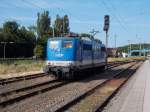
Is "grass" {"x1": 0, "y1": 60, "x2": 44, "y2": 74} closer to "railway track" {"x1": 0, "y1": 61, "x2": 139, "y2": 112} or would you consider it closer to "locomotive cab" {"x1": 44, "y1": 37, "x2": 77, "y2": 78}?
"locomotive cab" {"x1": 44, "y1": 37, "x2": 77, "y2": 78}

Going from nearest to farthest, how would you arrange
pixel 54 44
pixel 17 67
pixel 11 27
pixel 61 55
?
pixel 61 55 < pixel 54 44 < pixel 17 67 < pixel 11 27

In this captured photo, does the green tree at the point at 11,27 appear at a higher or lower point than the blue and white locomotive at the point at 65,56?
higher

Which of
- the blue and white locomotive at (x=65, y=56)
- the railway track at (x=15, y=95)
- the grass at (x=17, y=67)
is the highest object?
the blue and white locomotive at (x=65, y=56)

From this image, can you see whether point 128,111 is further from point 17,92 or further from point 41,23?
point 41,23

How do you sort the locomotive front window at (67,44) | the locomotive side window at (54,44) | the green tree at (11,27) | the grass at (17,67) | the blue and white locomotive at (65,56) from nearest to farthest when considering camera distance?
the blue and white locomotive at (65,56) → the locomotive front window at (67,44) → the locomotive side window at (54,44) → the grass at (17,67) → the green tree at (11,27)

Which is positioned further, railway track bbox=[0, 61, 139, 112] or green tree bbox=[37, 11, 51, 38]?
green tree bbox=[37, 11, 51, 38]

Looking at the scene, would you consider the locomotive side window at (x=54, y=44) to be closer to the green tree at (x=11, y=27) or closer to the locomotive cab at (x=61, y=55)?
the locomotive cab at (x=61, y=55)

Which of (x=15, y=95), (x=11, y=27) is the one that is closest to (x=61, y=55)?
(x=15, y=95)

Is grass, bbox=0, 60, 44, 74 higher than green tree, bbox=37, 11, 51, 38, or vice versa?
green tree, bbox=37, 11, 51, 38

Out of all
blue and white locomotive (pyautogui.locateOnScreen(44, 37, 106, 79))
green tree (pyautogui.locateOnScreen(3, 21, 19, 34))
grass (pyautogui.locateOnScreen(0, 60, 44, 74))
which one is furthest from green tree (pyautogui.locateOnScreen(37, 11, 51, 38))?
blue and white locomotive (pyautogui.locateOnScreen(44, 37, 106, 79))

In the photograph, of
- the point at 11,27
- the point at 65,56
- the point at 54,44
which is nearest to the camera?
the point at 65,56

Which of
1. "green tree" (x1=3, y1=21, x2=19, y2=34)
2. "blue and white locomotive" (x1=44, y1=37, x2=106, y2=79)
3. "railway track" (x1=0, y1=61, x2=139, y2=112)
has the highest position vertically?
"green tree" (x1=3, y1=21, x2=19, y2=34)

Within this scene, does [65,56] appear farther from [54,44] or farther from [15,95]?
[15,95]

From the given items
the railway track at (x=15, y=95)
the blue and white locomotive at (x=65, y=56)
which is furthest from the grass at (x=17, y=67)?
the railway track at (x=15, y=95)
